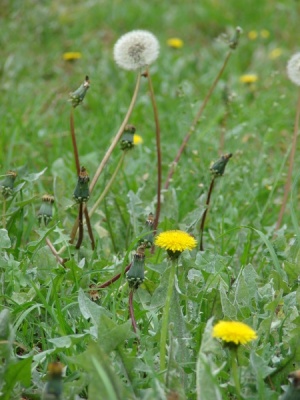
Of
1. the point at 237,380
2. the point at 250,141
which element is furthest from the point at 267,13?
the point at 237,380

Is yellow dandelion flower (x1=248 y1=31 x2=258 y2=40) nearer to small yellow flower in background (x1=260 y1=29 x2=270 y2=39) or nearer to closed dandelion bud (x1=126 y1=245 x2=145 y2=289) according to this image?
small yellow flower in background (x1=260 y1=29 x2=270 y2=39)

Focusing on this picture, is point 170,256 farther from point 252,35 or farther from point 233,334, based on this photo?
point 252,35

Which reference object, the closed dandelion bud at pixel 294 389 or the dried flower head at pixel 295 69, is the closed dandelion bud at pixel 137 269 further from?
the dried flower head at pixel 295 69

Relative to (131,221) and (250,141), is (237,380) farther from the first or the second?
(250,141)

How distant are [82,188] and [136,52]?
0.64 meters

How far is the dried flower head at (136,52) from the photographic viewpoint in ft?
8.05

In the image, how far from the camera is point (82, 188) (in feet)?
6.79

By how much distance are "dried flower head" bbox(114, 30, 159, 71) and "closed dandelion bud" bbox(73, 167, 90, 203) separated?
57 cm

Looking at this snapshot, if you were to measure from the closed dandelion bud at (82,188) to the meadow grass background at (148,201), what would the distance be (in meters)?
0.17

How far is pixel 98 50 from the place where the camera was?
5.03m

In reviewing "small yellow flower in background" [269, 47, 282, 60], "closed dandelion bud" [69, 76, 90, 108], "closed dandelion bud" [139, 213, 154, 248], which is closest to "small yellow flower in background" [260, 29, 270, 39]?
"small yellow flower in background" [269, 47, 282, 60]

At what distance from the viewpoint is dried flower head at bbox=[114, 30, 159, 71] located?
96.6 inches

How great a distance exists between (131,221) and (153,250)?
0.51 ft

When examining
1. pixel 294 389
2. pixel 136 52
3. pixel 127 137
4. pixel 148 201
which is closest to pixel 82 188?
pixel 127 137
